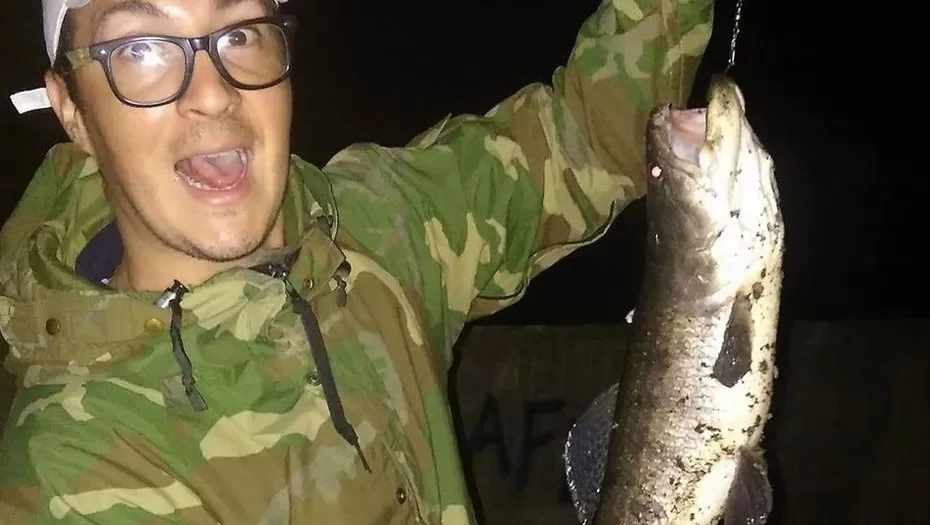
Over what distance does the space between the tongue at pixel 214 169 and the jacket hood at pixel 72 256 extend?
187mm

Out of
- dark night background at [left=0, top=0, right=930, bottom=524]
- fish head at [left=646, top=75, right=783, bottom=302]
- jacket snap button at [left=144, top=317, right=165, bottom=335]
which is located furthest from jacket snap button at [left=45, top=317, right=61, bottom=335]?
dark night background at [left=0, top=0, right=930, bottom=524]

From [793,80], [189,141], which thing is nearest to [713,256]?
[189,141]

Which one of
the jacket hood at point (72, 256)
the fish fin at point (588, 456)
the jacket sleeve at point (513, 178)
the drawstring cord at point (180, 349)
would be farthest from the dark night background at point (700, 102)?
the drawstring cord at point (180, 349)

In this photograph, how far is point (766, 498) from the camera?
216cm

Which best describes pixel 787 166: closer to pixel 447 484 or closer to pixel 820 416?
pixel 820 416

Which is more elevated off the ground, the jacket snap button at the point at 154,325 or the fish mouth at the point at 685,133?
the fish mouth at the point at 685,133

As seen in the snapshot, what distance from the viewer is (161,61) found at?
7.07 feet

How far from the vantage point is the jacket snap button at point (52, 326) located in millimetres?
2025

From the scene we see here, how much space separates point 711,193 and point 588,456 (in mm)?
732

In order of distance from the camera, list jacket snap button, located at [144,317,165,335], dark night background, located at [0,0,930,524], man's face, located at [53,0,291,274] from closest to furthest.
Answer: jacket snap button, located at [144,317,165,335] < man's face, located at [53,0,291,274] < dark night background, located at [0,0,930,524]

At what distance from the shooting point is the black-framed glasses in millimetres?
2146

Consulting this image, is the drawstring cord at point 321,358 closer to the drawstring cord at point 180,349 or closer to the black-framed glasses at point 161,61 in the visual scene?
the drawstring cord at point 180,349

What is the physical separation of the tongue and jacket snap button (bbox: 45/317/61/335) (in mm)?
412

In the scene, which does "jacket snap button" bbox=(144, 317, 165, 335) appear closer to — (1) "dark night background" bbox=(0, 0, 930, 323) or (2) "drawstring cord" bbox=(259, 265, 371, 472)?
(2) "drawstring cord" bbox=(259, 265, 371, 472)
